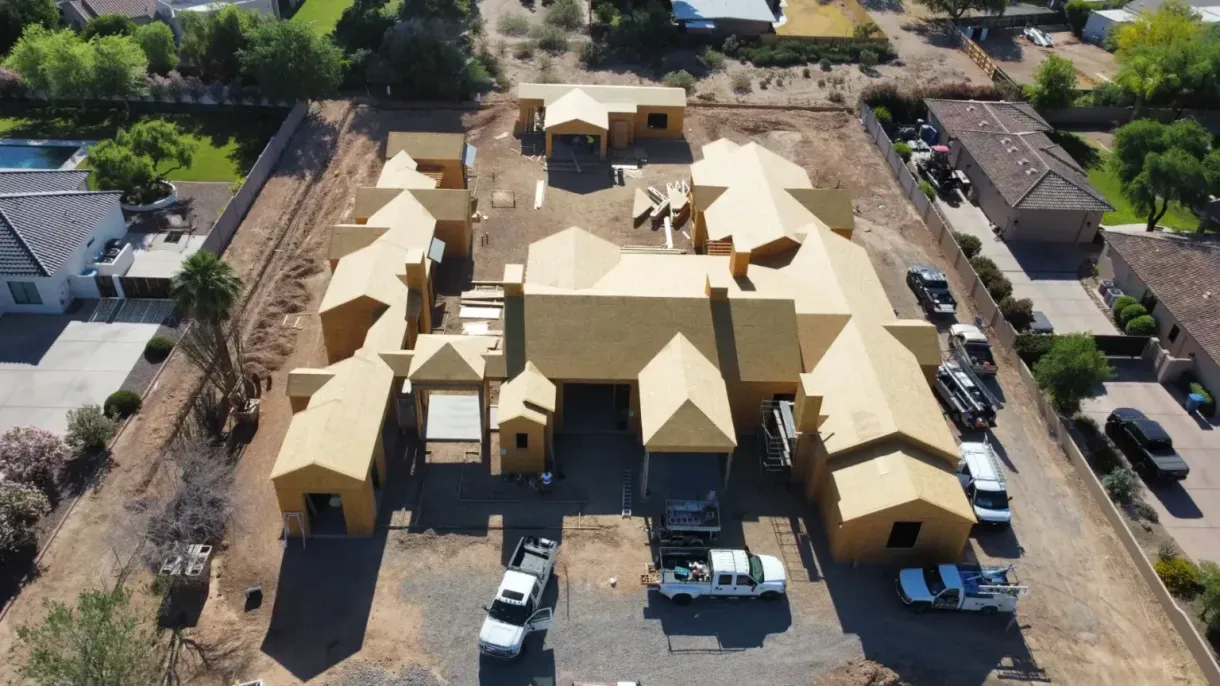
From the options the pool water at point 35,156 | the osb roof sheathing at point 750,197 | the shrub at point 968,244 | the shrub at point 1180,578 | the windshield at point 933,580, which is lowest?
the shrub at point 1180,578

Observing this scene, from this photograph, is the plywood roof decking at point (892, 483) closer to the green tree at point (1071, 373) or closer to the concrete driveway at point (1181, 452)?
the green tree at point (1071, 373)

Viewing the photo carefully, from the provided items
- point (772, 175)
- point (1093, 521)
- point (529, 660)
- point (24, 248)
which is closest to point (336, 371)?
point (529, 660)

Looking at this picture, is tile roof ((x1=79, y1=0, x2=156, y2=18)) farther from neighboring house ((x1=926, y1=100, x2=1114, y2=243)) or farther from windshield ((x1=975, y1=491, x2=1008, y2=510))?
windshield ((x1=975, y1=491, x2=1008, y2=510))

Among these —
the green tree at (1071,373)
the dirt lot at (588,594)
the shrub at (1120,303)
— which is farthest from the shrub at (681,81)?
the dirt lot at (588,594)

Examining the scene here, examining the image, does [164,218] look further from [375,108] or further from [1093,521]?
[1093,521]

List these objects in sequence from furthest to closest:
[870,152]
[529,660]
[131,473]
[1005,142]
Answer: [870,152] → [1005,142] → [131,473] → [529,660]

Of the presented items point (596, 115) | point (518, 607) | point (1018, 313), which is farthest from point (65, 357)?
point (1018, 313)
